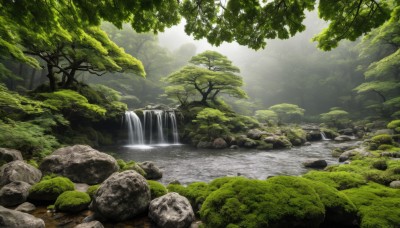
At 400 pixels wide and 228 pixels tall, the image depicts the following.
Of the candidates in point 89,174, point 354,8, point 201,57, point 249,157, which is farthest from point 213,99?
point 354,8

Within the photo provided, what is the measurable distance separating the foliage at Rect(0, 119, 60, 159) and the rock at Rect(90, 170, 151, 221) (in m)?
5.21

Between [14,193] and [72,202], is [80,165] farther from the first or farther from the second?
[72,202]

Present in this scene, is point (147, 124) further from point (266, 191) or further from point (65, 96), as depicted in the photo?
point (266, 191)

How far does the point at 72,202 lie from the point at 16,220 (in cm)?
135

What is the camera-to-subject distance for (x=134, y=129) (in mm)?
22297

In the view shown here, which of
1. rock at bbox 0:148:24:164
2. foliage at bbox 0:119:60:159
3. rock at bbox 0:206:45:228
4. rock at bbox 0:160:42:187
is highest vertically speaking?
foliage at bbox 0:119:60:159

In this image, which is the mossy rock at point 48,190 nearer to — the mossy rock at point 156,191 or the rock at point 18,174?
the rock at point 18,174

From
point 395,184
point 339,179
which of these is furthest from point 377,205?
point 395,184

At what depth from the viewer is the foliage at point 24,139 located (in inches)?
313

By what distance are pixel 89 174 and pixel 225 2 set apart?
21.3 ft

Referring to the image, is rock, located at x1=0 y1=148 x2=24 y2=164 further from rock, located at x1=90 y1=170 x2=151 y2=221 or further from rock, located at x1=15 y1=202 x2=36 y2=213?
rock, located at x1=90 y1=170 x2=151 y2=221

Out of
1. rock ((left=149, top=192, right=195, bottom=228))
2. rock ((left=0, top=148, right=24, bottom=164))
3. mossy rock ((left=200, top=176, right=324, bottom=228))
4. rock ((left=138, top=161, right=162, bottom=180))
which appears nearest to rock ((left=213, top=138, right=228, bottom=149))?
rock ((left=138, top=161, right=162, bottom=180))

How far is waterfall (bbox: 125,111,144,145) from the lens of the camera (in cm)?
2173

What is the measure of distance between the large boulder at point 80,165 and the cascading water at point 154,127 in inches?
569
